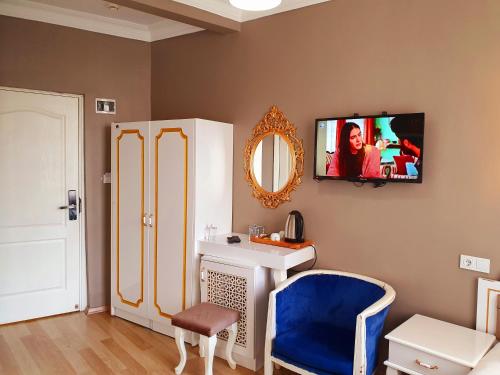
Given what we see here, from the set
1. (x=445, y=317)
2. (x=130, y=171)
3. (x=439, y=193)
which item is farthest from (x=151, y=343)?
(x=439, y=193)

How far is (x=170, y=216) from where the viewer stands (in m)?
3.41

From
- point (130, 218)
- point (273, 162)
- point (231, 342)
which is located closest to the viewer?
point (231, 342)

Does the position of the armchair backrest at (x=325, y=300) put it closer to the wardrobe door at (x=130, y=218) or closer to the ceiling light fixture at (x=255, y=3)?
the wardrobe door at (x=130, y=218)

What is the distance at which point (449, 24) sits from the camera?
2.49m

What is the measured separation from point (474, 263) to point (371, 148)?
0.91 meters

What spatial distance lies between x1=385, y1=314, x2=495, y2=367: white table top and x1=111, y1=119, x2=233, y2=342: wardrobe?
164cm

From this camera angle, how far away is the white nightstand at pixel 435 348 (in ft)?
6.82

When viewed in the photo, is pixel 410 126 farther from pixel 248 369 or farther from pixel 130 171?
pixel 130 171

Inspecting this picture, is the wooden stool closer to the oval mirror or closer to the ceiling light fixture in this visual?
the oval mirror

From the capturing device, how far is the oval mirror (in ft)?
10.7

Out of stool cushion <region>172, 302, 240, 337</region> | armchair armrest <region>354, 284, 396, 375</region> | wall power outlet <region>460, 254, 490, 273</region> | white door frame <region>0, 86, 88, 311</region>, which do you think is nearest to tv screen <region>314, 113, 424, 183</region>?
wall power outlet <region>460, 254, 490, 273</region>

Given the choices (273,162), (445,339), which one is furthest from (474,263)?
(273,162)

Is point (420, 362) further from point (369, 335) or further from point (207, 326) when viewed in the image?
point (207, 326)

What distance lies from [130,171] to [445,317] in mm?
2649
